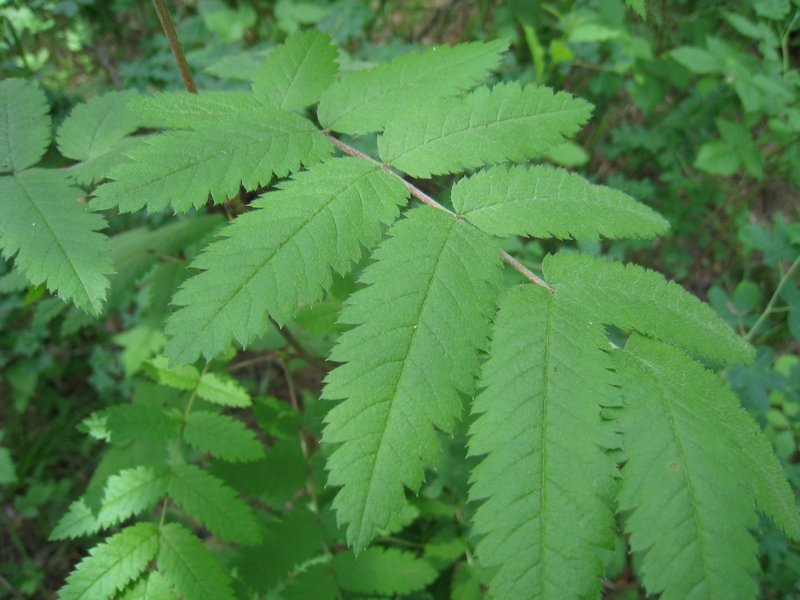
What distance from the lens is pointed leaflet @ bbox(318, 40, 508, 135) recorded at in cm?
134

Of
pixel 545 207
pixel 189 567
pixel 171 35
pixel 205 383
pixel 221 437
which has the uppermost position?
pixel 171 35

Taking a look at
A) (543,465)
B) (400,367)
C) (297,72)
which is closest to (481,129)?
(297,72)

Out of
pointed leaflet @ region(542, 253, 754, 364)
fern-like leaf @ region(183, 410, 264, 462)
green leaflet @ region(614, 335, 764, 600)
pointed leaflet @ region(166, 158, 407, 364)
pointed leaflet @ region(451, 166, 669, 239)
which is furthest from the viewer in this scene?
fern-like leaf @ region(183, 410, 264, 462)

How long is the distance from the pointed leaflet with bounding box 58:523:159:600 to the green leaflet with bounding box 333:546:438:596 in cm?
63

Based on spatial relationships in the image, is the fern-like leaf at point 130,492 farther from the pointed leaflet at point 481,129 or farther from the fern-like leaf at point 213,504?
the pointed leaflet at point 481,129

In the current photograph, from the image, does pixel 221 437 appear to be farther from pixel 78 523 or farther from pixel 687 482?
pixel 687 482

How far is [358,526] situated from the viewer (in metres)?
0.85

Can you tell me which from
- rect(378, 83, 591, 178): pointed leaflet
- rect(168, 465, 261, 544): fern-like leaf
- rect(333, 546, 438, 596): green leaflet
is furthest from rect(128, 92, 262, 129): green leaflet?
rect(333, 546, 438, 596): green leaflet

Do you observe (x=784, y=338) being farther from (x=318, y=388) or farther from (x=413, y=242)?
(x=413, y=242)

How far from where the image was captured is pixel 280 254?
103 cm

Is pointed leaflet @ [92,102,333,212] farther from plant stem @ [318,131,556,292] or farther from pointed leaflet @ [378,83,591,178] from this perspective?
pointed leaflet @ [378,83,591,178]

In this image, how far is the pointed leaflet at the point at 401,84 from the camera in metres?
1.34

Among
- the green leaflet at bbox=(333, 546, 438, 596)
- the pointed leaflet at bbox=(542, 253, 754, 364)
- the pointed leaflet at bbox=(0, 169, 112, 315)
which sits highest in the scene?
the pointed leaflet at bbox=(0, 169, 112, 315)

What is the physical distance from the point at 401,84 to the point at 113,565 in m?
1.45
